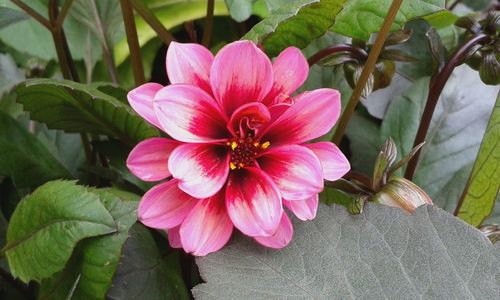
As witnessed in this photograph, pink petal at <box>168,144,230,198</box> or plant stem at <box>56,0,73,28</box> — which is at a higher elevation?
plant stem at <box>56,0,73,28</box>

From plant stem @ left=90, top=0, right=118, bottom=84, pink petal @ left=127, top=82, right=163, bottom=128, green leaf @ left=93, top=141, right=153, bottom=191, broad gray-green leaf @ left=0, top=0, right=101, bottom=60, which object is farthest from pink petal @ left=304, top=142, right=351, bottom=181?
broad gray-green leaf @ left=0, top=0, right=101, bottom=60

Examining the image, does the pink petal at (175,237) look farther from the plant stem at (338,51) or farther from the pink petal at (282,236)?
the plant stem at (338,51)

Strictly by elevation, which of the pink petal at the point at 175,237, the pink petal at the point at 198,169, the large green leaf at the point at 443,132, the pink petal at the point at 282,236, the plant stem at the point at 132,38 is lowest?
the large green leaf at the point at 443,132

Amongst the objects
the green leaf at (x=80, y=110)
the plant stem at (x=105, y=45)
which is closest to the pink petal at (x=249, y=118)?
the green leaf at (x=80, y=110)

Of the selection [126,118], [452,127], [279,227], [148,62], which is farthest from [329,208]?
[148,62]

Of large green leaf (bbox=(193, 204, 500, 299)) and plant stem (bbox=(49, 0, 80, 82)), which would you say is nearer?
large green leaf (bbox=(193, 204, 500, 299))

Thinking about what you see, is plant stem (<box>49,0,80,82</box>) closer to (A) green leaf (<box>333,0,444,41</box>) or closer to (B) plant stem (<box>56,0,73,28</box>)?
(B) plant stem (<box>56,0,73,28</box>)

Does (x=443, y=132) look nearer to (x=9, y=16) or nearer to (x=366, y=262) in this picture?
(x=366, y=262)
